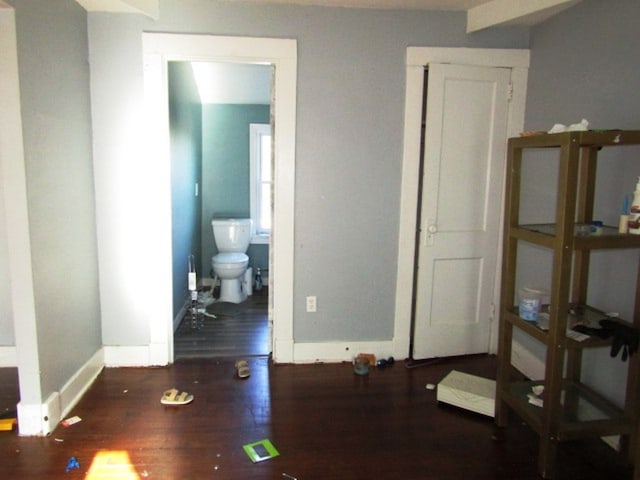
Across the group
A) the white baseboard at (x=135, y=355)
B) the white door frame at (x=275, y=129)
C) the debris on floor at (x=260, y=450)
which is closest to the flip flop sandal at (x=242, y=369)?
the white door frame at (x=275, y=129)

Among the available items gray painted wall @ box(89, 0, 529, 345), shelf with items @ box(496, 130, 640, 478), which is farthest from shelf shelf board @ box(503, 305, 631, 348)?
→ gray painted wall @ box(89, 0, 529, 345)

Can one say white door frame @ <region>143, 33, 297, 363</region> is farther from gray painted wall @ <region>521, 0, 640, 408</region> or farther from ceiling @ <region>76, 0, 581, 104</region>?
gray painted wall @ <region>521, 0, 640, 408</region>

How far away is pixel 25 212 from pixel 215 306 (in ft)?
8.28

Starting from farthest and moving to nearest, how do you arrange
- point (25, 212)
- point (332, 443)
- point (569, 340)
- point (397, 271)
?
point (397, 271) < point (332, 443) < point (25, 212) < point (569, 340)

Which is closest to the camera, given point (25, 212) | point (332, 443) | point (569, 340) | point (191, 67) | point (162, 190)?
point (569, 340)

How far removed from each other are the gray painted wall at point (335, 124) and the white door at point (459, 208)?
203mm

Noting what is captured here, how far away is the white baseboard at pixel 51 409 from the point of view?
88.0 inches

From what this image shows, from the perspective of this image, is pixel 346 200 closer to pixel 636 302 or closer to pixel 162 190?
pixel 162 190

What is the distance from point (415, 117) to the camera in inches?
118

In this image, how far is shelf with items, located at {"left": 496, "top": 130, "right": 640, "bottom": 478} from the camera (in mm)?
1852

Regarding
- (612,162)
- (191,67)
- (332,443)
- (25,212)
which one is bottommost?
(332,443)

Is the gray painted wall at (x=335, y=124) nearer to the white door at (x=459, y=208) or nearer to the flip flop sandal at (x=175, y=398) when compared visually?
the white door at (x=459, y=208)

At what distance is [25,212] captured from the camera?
82.2 inches

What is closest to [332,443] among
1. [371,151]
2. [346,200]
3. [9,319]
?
[346,200]
